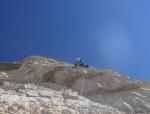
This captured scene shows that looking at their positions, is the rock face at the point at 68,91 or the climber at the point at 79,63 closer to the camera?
the rock face at the point at 68,91

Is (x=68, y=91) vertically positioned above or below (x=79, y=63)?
below

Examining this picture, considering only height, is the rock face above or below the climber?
below

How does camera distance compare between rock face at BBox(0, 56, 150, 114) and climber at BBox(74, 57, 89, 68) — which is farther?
climber at BBox(74, 57, 89, 68)

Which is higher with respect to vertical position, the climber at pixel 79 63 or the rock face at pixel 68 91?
the climber at pixel 79 63

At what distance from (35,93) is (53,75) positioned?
4.42m

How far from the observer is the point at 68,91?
23.8 meters

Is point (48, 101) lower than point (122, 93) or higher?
lower

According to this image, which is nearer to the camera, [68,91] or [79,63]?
[68,91]

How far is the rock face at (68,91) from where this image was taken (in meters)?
19.8

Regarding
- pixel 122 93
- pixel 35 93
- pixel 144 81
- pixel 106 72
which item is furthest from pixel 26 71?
pixel 144 81

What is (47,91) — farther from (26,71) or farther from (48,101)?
(26,71)

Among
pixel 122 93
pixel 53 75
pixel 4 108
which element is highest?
pixel 53 75

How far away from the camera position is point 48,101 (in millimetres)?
20797

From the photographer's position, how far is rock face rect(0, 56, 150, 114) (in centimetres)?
1975
